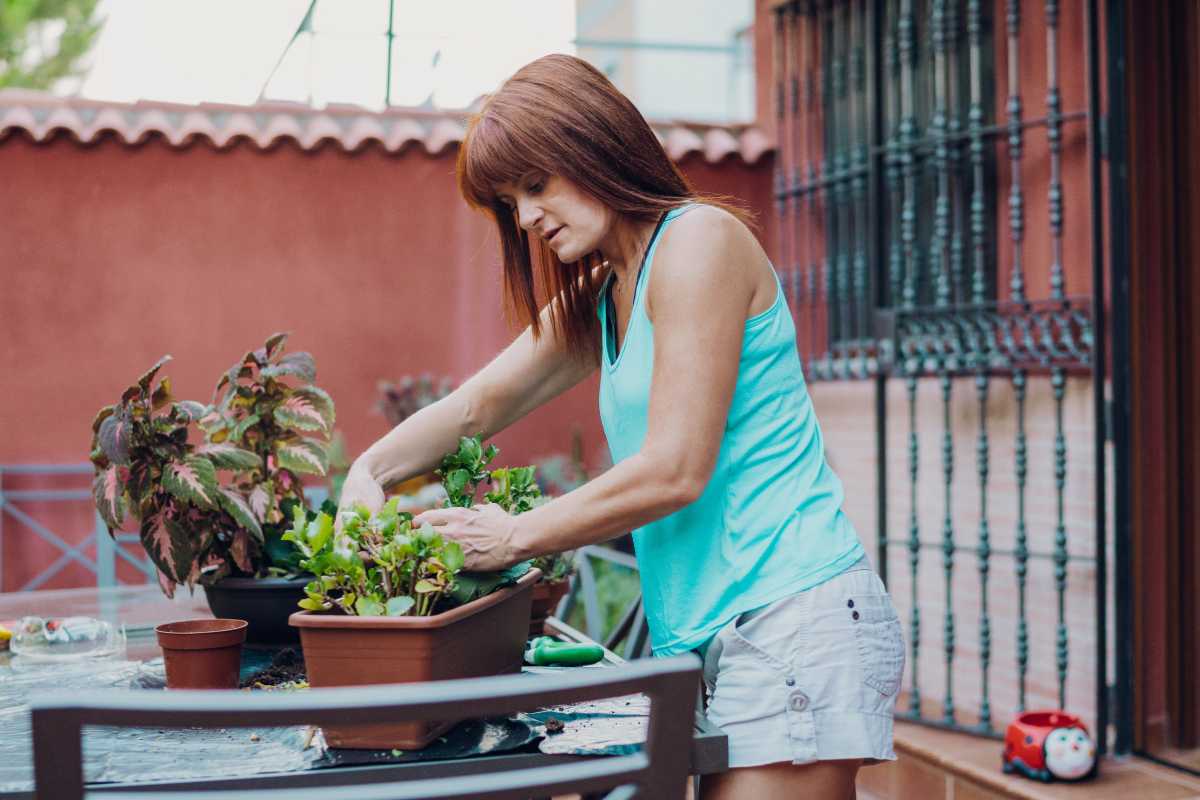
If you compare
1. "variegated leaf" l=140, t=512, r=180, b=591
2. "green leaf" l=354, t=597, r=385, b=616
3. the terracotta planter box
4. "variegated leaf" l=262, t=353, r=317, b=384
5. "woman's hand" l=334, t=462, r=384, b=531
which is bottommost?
the terracotta planter box

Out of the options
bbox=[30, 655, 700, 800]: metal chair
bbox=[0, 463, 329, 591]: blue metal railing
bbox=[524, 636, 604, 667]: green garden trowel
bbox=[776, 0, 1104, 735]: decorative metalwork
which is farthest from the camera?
bbox=[0, 463, 329, 591]: blue metal railing

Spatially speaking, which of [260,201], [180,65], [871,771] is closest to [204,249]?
[260,201]

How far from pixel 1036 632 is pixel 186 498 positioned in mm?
3339

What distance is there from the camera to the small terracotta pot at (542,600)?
5.95 feet

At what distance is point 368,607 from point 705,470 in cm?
38

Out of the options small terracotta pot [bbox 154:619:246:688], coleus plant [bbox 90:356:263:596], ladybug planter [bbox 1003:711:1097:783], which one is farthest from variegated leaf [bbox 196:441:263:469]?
ladybug planter [bbox 1003:711:1097:783]

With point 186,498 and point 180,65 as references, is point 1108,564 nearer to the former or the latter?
point 186,498

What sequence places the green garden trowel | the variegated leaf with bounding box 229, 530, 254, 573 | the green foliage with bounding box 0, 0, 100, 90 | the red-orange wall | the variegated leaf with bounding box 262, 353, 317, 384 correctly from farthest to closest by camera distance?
the green foliage with bounding box 0, 0, 100, 90
the red-orange wall
the variegated leaf with bounding box 262, 353, 317, 384
the variegated leaf with bounding box 229, 530, 254, 573
the green garden trowel

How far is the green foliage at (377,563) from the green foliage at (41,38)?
675 inches

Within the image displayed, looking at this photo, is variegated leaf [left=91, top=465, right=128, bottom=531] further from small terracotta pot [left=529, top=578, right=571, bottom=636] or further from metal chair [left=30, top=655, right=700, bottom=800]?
metal chair [left=30, top=655, right=700, bottom=800]

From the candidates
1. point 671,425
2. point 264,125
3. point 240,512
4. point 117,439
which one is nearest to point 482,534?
point 671,425

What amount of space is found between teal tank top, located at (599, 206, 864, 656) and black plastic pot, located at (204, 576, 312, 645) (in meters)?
0.54

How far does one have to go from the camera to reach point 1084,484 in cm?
395

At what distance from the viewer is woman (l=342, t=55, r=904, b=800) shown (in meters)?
1.32
